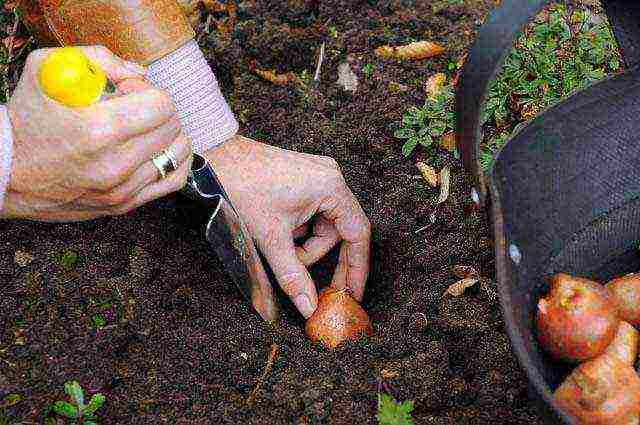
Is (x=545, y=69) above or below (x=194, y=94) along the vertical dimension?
below

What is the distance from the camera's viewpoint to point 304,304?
196 cm

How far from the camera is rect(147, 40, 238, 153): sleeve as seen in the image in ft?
6.29

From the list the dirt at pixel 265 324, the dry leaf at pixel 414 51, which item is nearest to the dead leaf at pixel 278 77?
the dirt at pixel 265 324

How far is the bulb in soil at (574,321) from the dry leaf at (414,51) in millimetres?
1362

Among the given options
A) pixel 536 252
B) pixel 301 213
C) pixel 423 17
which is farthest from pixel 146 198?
pixel 423 17

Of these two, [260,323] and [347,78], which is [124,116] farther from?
[347,78]

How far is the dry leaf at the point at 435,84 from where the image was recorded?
2.42 metres

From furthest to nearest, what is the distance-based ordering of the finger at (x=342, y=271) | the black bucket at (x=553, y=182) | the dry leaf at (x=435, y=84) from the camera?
the dry leaf at (x=435, y=84)
the finger at (x=342, y=271)
the black bucket at (x=553, y=182)

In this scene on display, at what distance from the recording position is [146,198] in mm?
1589

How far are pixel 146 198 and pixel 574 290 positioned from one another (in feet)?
3.14

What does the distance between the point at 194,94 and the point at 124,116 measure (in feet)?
1.87

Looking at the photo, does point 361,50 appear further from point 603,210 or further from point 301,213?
point 603,210

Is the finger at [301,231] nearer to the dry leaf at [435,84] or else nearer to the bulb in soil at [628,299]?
the dry leaf at [435,84]

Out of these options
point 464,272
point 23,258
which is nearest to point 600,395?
point 464,272
